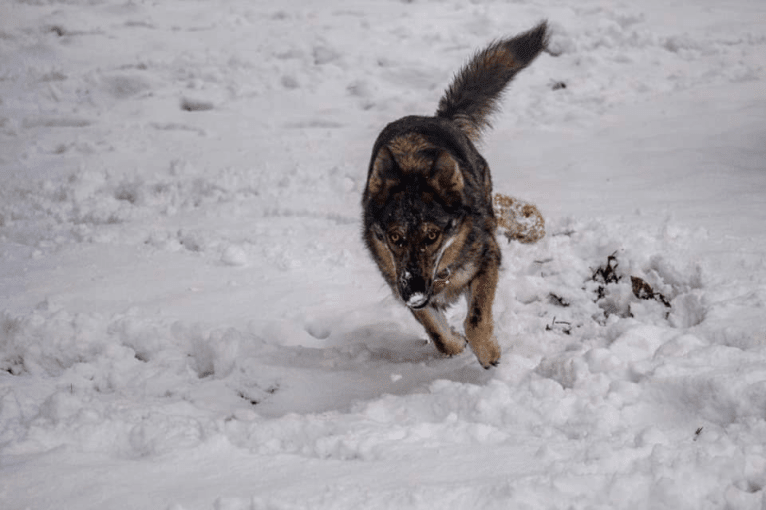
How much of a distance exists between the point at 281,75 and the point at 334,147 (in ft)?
8.88

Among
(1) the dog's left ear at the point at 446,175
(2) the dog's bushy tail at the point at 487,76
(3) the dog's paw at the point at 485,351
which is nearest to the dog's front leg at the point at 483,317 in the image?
(3) the dog's paw at the point at 485,351

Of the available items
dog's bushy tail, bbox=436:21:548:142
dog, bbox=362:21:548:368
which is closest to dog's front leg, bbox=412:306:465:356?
dog, bbox=362:21:548:368

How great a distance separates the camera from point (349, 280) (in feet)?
16.1

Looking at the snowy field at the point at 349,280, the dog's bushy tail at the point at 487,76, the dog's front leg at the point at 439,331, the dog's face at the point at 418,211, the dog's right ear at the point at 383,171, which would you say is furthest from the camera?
the dog's bushy tail at the point at 487,76

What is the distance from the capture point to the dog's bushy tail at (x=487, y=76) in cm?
526

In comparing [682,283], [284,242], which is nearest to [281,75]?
[284,242]

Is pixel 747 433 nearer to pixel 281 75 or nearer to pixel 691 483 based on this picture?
pixel 691 483

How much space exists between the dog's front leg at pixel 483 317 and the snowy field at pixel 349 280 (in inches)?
6.0

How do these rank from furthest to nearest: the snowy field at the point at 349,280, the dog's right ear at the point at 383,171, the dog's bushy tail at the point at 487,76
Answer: the dog's bushy tail at the point at 487,76 → the dog's right ear at the point at 383,171 → the snowy field at the point at 349,280

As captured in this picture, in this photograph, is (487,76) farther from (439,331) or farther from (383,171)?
(439,331)

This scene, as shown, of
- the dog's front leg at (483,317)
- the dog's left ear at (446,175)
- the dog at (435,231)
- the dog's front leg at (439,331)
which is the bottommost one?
the dog's front leg at (439,331)

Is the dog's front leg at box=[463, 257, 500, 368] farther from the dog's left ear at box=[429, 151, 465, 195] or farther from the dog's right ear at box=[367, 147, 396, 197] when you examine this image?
the dog's right ear at box=[367, 147, 396, 197]

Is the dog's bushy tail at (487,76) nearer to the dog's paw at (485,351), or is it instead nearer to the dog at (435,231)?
the dog at (435,231)

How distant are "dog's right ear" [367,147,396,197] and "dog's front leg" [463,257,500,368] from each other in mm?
867
